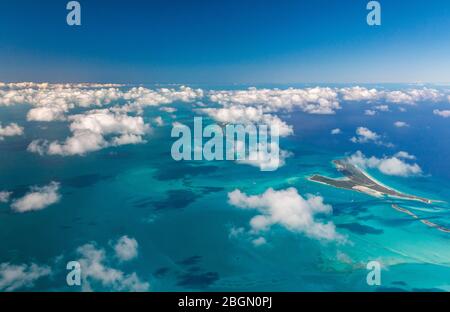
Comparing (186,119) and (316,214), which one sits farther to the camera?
(186,119)

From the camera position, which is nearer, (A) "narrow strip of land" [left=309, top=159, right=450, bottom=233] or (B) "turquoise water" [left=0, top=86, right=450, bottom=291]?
(B) "turquoise water" [left=0, top=86, right=450, bottom=291]

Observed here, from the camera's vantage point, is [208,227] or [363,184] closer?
[208,227]

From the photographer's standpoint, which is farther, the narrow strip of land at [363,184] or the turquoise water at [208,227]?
the narrow strip of land at [363,184]

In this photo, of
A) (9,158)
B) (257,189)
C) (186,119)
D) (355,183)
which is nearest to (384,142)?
(355,183)

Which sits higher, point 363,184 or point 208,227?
point 363,184

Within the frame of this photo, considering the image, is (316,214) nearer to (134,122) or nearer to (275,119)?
(134,122)

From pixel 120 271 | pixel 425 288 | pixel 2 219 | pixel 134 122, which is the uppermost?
pixel 134 122

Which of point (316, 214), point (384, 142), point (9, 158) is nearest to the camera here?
point (316, 214)
